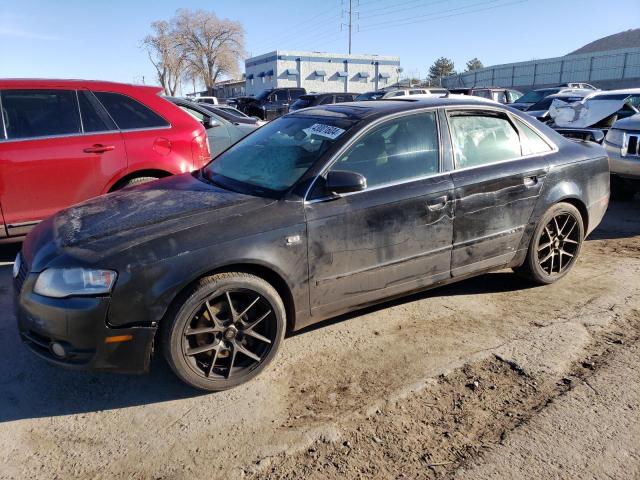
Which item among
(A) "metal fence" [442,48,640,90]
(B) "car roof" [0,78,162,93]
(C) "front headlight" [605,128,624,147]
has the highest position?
(A) "metal fence" [442,48,640,90]

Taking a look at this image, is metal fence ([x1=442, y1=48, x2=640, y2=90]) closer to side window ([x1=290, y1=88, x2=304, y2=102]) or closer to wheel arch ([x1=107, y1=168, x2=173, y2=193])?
side window ([x1=290, y1=88, x2=304, y2=102])

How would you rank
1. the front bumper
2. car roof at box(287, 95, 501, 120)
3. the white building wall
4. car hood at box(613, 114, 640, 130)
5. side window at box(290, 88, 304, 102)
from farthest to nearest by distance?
the white building wall, side window at box(290, 88, 304, 102), car hood at box(613, 114, 640, 130), car roof at box(287, 95, 501, 120), the front bumper

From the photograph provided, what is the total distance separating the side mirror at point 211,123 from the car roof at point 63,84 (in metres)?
1.75

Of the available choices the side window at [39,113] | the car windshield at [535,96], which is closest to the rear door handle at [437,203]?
the side window at [39,113]

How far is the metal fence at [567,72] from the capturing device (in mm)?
37312

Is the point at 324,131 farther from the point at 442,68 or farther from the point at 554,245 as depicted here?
the point at 442,68

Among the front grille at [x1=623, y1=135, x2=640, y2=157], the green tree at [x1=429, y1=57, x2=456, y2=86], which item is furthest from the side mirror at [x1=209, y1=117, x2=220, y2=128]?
the green tree at [x1=429, y1=57, x2=456, y2=86]

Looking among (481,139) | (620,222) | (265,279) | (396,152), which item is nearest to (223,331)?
(265,279)

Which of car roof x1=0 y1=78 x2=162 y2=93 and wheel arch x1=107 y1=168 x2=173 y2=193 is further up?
car roof x1=0 y1=78 x2=162 y2=93

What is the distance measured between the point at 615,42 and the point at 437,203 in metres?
107

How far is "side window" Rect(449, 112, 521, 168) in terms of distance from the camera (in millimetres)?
3752

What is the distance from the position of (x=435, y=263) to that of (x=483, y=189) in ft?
2.25

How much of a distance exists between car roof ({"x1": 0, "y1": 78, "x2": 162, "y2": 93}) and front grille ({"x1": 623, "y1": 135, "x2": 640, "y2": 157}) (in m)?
6.44

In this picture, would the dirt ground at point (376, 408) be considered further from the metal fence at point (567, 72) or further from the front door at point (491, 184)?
the metal fence at point (567, 72)
